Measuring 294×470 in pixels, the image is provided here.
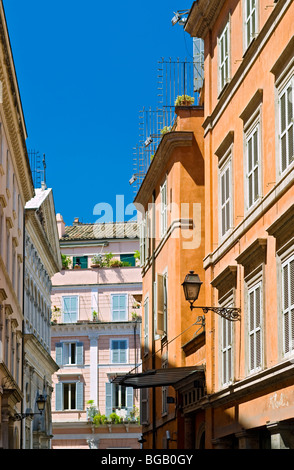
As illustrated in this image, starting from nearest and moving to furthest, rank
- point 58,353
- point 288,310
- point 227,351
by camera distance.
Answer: point 288,310
point 227,351
point 58,353

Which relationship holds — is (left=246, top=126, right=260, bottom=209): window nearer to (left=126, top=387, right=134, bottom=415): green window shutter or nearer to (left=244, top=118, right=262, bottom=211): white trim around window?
(left=244, top=118, right=262, bottom=211): white trim around window

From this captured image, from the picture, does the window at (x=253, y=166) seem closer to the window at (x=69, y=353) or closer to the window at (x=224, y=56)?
the window at (x=224, y=56)

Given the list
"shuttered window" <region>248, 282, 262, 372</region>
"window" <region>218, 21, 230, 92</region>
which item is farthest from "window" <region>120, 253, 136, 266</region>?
"shuttered window" <region>248, 282, 262, 372</region>

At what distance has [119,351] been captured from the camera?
2783 inches

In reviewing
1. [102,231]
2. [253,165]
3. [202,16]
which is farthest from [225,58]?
[102,231]

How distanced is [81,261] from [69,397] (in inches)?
416

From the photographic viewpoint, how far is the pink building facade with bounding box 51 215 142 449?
225 feet

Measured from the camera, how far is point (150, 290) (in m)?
37.2

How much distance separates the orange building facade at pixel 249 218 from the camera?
18359 millimetres

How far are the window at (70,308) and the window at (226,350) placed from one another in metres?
48.7

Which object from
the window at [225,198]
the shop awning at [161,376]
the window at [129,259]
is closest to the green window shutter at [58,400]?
the window at [129,259]

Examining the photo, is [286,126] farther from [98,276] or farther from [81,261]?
[81,261]

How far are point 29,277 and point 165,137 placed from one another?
63.3ft
